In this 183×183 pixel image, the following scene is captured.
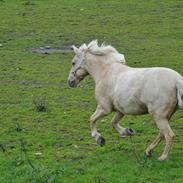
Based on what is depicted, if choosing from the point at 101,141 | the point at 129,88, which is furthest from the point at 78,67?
the point at 129,88

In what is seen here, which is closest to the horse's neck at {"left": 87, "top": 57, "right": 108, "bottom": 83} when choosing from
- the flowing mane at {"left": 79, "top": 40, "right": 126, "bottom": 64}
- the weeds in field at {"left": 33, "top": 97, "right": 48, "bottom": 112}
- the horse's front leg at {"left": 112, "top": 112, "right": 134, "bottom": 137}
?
the flowing mane at {"left": 79, "top": 40, "right": 126, "bottom": 64}

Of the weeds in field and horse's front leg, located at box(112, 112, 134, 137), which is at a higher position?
horse's front leg, located at box(112, 112, 134, 137)

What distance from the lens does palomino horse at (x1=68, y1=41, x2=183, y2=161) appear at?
31.2ft

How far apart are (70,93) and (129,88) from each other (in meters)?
5.32

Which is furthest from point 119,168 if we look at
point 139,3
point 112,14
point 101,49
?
point 139,3

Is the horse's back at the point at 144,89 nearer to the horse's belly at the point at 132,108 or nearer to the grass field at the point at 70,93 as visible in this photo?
the horse's belly at the point at 132,108

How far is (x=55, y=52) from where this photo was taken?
20703 millimetres

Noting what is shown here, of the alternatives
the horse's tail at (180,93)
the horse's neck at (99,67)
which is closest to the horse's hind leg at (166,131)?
the horse's tail at (180,93)

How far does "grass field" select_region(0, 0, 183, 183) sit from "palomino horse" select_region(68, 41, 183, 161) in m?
0.52

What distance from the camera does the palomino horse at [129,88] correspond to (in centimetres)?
952

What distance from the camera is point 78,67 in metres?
11.5

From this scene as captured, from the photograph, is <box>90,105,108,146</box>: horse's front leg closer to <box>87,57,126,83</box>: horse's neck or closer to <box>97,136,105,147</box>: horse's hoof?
<box>97,136,105,147</box>: horse's hoof

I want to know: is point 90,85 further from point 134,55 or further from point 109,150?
point 109,150

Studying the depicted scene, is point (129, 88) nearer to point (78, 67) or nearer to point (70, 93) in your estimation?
point (78, 67)
